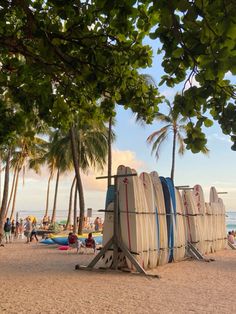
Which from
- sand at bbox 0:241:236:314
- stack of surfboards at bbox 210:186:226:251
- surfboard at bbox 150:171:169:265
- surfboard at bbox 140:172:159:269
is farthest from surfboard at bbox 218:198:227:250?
surfboard at bbox 140:172:159:269

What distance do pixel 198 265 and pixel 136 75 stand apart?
8029mm

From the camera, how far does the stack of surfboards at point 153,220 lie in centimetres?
1054

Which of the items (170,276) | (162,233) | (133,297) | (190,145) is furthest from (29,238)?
(190,145)

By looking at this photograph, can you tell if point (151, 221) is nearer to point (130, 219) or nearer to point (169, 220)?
point (130, 219)

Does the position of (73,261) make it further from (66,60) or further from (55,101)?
(66,60)

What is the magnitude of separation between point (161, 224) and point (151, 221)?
2.45 ft

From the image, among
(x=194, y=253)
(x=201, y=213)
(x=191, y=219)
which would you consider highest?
(x=201, y=213)

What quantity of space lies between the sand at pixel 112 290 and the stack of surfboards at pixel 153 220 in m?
0.68

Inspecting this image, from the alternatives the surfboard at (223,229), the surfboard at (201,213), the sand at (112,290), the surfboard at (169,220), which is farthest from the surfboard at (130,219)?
the surfboard at (223,229)

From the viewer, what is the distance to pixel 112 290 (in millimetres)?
7758

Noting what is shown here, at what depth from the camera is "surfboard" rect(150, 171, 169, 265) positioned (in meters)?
11.8

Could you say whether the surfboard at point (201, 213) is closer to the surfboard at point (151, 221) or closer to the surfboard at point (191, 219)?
the surfboard at point (191, 219)

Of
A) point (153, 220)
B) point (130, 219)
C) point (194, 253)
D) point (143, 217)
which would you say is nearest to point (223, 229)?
point (194, 253)

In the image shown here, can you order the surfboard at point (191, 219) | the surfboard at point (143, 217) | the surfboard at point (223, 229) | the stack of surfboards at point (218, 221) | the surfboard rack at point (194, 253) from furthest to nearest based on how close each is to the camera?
1. the surfboard at point (223, 229)
2. the stack of surfboards at point (218, 221)
3. the surfboard at point (191, 219)
4. the surfboard rack at point (194, 253)
5. the surfboard at point (143, 217)
